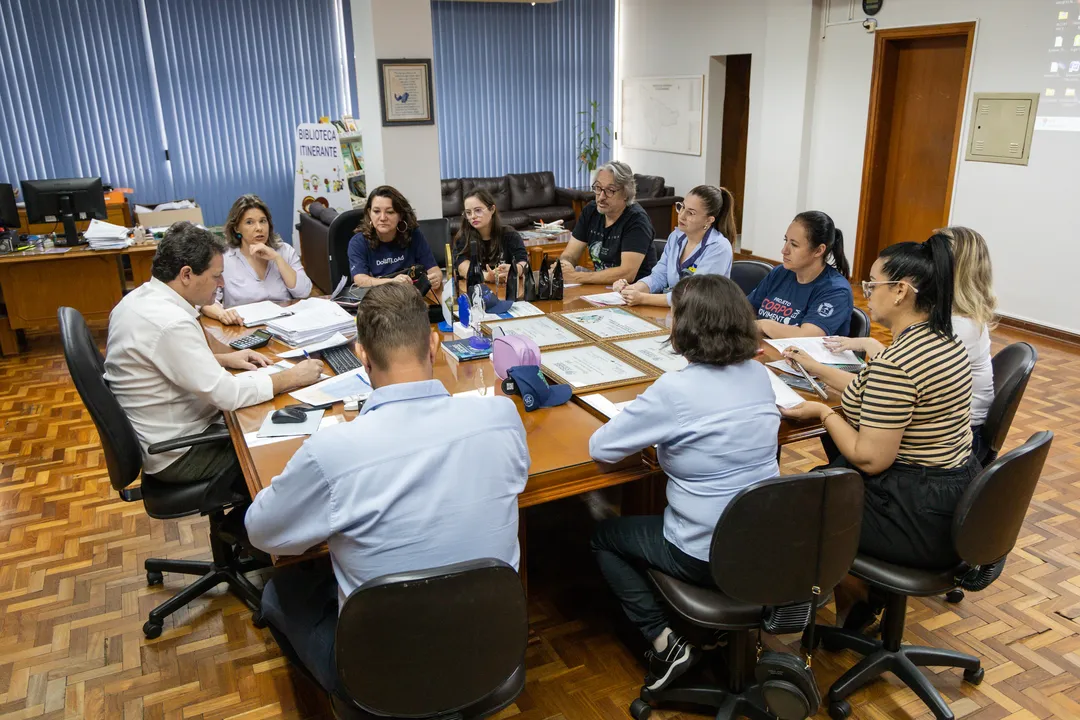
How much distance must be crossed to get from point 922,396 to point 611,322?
4.90ft

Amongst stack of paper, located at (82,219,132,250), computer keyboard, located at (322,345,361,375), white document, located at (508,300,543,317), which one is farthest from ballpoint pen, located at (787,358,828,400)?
stack of paper, located at (82,219,132,250)

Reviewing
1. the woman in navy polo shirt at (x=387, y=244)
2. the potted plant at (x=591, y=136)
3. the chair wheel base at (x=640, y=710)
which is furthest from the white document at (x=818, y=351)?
the potted plant at (x=591, y=136)

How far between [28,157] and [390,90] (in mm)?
4289

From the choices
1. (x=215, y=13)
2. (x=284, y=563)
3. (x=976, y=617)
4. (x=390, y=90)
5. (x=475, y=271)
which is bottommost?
(x=976, y=617)

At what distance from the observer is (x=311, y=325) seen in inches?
126

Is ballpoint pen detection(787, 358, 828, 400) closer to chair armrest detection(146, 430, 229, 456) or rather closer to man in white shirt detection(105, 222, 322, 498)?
man in white shirt detection(105, 222, 322, 498)

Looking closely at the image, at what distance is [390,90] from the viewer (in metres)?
5.91

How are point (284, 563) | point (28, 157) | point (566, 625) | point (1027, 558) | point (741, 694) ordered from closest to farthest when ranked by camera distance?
point (284, 563)
point (741, 694)
point (566, 625)
point (1027, 558)
point (28, 157)

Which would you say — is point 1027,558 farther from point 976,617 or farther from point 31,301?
point 31,301

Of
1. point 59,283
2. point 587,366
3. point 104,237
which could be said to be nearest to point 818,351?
point 587,366

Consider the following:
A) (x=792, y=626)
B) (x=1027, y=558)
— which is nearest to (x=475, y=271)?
(x=792, y=626)

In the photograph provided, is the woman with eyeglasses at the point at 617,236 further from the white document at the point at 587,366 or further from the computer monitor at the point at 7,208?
the computer monitor at the point at 7,208

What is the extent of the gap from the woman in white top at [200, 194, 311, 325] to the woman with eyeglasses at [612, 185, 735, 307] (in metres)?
1.56

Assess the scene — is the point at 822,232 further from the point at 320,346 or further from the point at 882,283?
the point at 320,346
